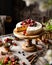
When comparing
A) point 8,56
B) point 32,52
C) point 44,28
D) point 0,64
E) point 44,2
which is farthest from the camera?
point 44,28

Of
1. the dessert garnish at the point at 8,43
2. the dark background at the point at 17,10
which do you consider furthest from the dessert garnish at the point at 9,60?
the dark background at the point at 17,10

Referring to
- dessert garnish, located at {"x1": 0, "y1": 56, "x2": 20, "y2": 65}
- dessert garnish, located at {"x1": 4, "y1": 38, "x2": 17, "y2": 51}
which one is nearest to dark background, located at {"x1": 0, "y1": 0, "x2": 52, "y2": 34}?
dessert garnish, located at {"x1": 4, "y1": 38, "x2": 17, "y2": 51}

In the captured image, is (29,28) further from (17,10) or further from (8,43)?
(17,10)

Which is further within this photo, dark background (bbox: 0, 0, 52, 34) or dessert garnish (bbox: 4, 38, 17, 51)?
dark background (bbox: 0, 0, 52, 34)

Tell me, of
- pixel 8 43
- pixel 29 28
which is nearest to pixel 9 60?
pixel 8 43

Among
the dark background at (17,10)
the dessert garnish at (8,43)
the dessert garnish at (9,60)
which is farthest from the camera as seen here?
the dark background at (17,10)

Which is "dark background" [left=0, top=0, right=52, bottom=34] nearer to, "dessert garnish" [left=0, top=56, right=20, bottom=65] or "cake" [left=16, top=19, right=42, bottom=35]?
"cake" [left=16, top=19, right=42, bottom=35]

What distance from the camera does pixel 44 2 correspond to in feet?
1.40

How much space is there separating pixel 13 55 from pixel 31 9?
1.87 metres

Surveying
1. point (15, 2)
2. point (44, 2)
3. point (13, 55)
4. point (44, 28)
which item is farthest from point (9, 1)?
point (44, 2)

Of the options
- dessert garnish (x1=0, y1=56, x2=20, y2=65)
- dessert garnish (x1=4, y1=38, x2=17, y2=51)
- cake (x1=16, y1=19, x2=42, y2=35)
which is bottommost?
dessert garnish (x1=0, y1=56, x2=20, y2=65)

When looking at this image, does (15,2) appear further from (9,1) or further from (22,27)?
(22,27)

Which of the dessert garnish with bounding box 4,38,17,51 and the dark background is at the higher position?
the dark background

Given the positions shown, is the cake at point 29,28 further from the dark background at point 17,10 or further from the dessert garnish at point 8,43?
the dark background at point 17,10
